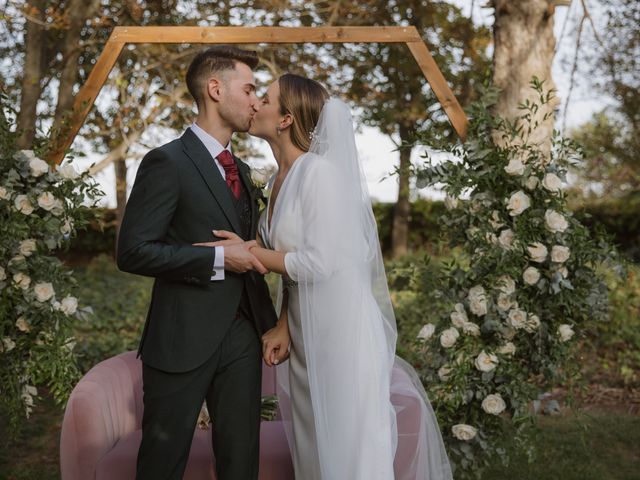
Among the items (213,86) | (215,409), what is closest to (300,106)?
(213,86)

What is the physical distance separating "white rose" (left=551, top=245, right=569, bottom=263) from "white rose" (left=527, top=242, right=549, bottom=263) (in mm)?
50

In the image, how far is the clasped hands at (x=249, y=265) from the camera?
288 cm

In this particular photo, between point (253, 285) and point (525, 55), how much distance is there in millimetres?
2619

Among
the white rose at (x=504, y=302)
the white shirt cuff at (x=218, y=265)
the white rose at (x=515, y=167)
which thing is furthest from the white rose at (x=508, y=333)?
the white shirt cuff at (x=218, y=265)

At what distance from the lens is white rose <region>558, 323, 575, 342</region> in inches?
165

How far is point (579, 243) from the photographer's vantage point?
14.0 feet

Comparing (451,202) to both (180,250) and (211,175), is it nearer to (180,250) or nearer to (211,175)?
(211,175)

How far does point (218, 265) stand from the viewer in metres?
2.89

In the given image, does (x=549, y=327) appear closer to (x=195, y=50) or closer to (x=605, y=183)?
(x=195, y=50)

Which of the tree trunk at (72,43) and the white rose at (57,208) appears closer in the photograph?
the white rose at (57,208)

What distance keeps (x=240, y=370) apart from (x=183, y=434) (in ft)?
1.08

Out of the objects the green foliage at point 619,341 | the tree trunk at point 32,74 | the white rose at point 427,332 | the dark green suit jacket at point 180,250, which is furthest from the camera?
the tree trunk at point 32,74

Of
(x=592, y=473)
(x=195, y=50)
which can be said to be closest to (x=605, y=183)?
(x=195, y=50)

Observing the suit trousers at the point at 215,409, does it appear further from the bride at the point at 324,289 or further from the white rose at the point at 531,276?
the white rose at the point at 531,276
